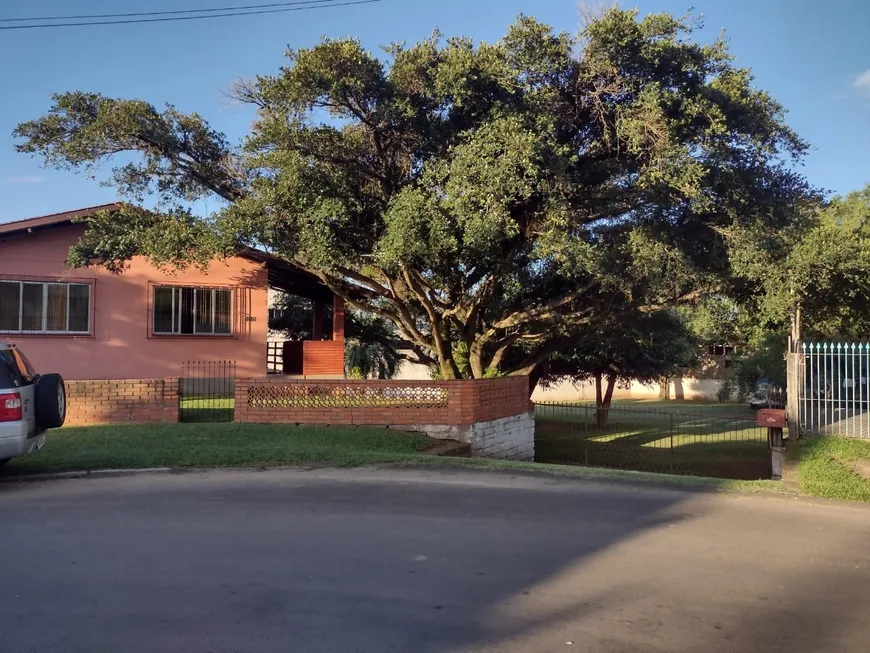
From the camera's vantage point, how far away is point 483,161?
1239cm

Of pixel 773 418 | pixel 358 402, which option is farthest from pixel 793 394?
pixel 358 402

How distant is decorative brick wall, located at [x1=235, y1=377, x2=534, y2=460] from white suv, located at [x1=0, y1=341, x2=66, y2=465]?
197 inches

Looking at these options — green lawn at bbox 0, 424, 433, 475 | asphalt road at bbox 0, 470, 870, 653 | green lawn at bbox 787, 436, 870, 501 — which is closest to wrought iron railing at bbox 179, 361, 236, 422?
green lawn at bbox 0, 424, 433, 475

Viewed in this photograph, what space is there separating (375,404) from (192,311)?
8.03 meters

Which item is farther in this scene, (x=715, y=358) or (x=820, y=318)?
(x=715, y=358)

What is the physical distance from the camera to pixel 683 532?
7.34 m

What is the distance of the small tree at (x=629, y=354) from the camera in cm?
2153

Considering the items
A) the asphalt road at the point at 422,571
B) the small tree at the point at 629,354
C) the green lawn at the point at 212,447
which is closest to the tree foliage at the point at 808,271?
the small tree at the point at 629,354

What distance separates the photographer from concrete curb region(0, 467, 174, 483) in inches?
383

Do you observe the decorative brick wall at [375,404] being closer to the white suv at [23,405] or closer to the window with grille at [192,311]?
the white suv at [23,405]

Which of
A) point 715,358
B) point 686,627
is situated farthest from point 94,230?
point 715,358

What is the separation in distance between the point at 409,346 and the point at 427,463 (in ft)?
40.0

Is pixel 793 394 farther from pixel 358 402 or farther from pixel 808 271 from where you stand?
pixel 358 402

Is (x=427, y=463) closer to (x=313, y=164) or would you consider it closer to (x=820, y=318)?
(x=313, y=164)
